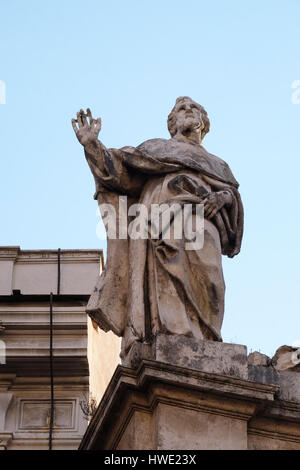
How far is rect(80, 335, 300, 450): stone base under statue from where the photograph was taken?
11125 millimetres

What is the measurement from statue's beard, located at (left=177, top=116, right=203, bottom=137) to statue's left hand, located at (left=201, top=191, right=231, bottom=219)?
39.1 inches

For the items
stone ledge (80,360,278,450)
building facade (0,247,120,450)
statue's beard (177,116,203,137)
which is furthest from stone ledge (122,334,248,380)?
building facade (0,247,120,450)

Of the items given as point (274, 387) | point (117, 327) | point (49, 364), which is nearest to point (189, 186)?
point (117, 327)

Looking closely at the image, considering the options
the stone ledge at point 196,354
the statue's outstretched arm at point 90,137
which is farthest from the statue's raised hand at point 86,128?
the stone ledge at point 196,354

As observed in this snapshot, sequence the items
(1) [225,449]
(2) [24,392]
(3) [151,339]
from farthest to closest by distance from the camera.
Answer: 1. (2) [24,392]
2. (3) [151,339]
3. (1) [225,449]

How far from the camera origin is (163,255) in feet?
40.3

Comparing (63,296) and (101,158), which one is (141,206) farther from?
(63,296)

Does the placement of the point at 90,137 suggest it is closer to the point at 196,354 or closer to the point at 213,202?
the point at 213,202

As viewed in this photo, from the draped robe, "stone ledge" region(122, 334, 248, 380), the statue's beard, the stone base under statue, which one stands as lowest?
the stone base under statue

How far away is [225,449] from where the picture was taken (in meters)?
11.1

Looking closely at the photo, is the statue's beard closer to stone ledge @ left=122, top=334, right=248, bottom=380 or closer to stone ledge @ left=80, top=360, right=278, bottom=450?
stone ledge @ left=122, top=334, right=248, bottom=380

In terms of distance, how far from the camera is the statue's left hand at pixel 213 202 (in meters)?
12.7

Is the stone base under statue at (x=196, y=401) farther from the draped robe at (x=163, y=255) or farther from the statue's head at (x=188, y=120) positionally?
the statue's head at (x=188, y=120)

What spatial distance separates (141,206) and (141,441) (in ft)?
7.98
